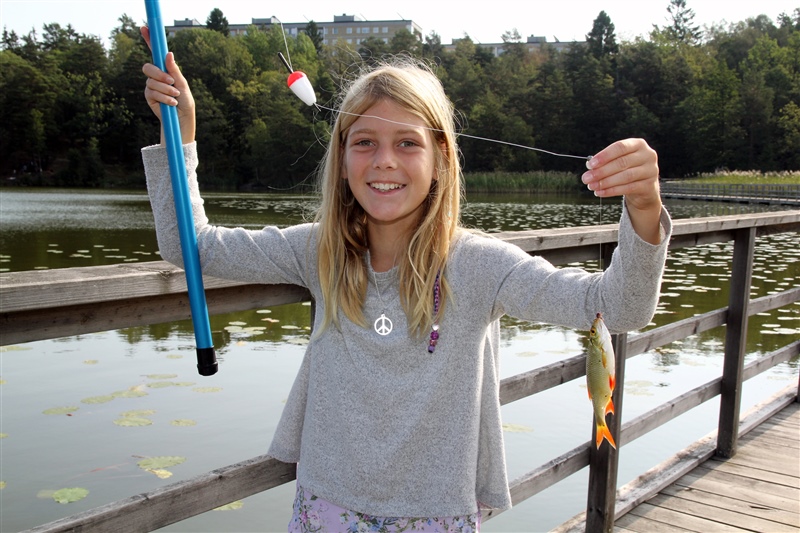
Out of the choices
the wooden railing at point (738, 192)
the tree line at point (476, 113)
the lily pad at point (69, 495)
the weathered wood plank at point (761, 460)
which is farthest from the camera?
the tree line at point (476, 113)

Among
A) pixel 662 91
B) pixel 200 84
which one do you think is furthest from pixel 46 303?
pixel 662 91

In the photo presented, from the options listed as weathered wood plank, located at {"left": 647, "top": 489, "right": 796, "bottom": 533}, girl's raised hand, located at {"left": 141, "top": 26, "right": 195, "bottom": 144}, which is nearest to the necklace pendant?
girl's raised hand, located at {"left": 141, "top": 26, "right": 195, "bottom": 144}

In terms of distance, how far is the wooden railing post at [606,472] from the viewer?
101 inches

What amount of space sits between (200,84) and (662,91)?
135 feet

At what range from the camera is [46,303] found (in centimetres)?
130

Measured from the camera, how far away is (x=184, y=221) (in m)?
1.52

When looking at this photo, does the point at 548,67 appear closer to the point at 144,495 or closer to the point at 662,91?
the point at 662,91

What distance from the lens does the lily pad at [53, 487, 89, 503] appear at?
3.55 m

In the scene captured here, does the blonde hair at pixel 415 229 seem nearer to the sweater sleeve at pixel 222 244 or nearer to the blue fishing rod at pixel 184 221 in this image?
the sweater sleeve at pixel 222 244

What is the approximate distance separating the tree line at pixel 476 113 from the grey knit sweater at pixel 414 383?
31068 mm

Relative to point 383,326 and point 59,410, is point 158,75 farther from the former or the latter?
point 59,410

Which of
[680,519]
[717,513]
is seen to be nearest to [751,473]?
[717,513]

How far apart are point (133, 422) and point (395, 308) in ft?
11.6

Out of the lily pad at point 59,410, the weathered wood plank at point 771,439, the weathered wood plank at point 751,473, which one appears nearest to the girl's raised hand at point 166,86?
the weathered wood plank at point 751,473
